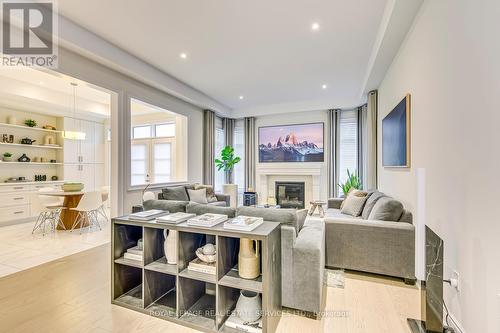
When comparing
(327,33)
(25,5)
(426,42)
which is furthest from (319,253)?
(25,5)

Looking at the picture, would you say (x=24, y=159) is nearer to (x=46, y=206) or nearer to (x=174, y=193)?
(x=46, y=206)

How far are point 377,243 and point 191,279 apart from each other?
6.72 ft

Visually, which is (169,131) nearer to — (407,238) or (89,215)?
(89,215)

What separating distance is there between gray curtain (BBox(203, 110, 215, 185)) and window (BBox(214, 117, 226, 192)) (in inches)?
28.1

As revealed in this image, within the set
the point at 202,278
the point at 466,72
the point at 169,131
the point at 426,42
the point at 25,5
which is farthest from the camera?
the point at 169,131

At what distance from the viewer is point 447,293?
5.91ft

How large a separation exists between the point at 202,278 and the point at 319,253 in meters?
0.96

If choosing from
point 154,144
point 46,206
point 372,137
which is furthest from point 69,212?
point 372,137

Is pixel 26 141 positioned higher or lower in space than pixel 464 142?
higher

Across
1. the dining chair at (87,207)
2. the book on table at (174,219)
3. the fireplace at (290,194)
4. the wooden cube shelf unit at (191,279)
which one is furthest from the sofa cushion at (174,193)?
the fireplace at (290,194)

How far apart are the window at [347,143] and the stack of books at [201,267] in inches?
201

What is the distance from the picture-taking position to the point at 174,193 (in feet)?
14.2

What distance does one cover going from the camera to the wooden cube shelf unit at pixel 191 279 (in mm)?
1643

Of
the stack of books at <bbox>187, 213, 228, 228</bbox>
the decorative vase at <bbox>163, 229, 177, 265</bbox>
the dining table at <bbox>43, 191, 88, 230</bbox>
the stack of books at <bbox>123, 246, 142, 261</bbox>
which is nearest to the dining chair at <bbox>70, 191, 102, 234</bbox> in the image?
the dining table at <bbox>43, 191, 88, 230</bbox>
